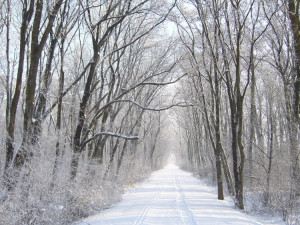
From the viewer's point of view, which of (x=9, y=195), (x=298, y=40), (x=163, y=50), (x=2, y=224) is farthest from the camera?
(x=163, y=50)

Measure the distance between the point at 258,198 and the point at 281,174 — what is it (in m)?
1.75

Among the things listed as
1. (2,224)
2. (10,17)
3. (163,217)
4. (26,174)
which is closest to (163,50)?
(10,17)

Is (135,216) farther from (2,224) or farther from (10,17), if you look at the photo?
(10,17)

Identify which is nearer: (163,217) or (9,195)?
(9,195)

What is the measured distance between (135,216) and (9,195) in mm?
3787

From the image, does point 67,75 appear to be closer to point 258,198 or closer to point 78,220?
point 78,220

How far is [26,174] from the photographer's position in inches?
265

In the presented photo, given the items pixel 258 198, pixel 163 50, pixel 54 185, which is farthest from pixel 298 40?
pixel 163 50

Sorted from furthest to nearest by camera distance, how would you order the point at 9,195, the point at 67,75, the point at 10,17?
1. the point at 67,75
2. the point at 10,17
3. the point at 9,195

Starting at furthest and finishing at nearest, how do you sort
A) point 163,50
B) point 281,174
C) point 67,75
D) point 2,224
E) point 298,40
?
point 67,75, point 163,50, point 281,174, point 298,40, point 2,224

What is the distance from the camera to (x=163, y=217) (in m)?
8.44

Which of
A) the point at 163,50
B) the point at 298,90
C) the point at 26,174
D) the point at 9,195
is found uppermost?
the point at 163,50

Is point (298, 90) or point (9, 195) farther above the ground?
point (298, 90)

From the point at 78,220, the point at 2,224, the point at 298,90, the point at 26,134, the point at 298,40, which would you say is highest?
the point at 298,40
